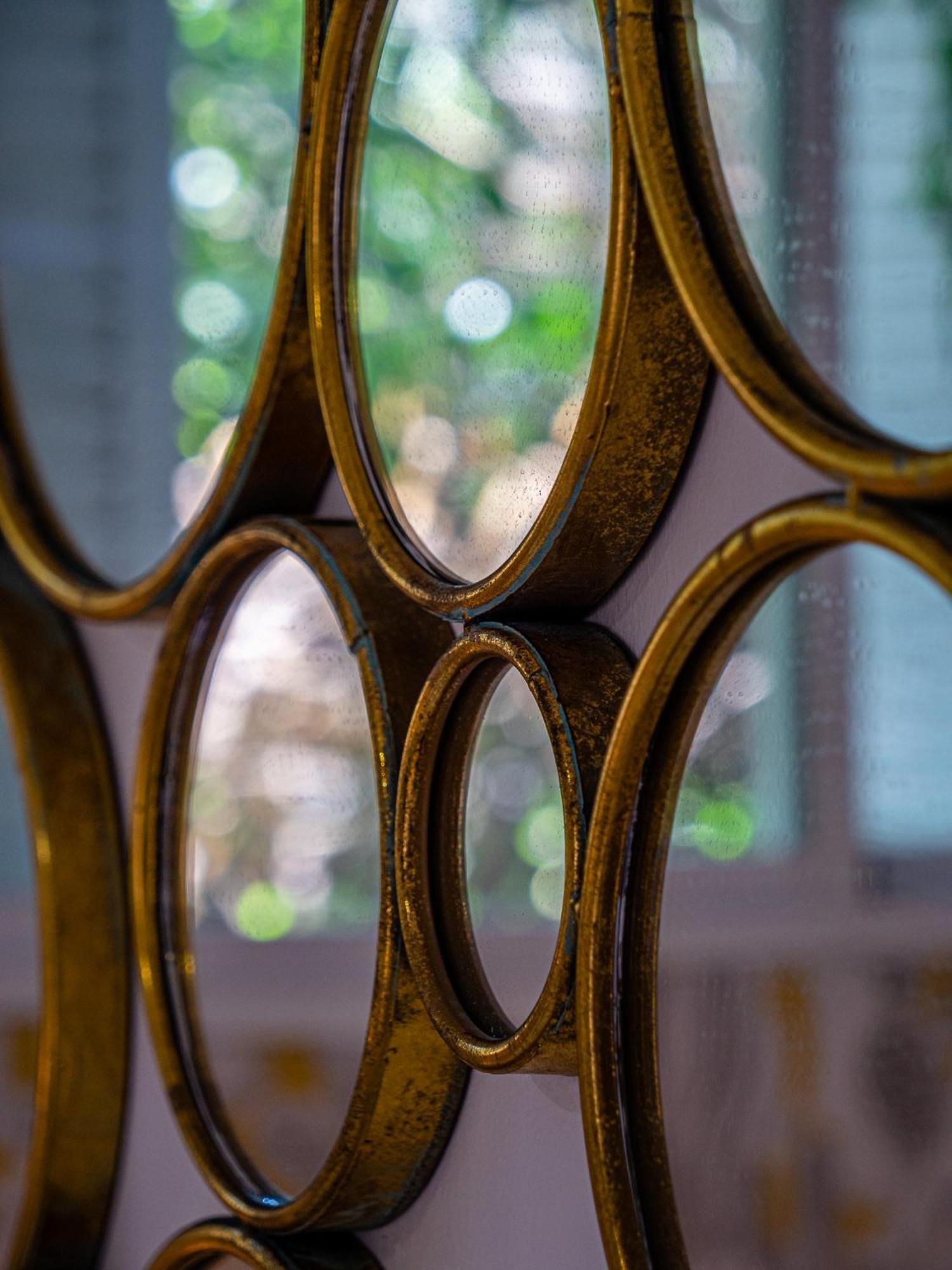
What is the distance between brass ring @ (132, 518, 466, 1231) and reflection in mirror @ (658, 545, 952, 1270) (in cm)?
12

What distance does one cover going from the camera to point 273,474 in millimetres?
534

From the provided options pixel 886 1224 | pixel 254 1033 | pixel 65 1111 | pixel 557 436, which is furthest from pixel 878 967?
pixel 65 1111

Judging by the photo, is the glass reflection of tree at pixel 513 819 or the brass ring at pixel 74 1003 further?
the brass ring at pixel 74 1003

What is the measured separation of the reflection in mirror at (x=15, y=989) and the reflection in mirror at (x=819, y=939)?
0.42 m

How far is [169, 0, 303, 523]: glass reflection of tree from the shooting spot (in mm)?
526

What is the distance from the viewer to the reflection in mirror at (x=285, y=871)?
48 cm

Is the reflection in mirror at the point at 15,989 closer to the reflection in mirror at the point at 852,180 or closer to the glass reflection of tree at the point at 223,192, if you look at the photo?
the glass reflection of tree at the point at 223,192

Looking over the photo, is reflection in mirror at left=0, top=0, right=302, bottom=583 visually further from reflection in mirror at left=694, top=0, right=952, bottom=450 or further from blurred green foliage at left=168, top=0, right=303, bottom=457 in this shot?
reflection in mirror at left=694, top=0, right=952, bottom=450

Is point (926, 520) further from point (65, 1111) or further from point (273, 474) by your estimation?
point (65, 1111)

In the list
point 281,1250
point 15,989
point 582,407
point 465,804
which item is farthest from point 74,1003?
point 582,407

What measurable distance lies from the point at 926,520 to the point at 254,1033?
1.13 feet

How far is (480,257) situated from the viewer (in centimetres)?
41

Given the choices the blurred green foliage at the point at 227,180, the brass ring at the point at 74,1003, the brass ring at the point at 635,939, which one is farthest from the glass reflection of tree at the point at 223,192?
the brass ring at the point at 635,939

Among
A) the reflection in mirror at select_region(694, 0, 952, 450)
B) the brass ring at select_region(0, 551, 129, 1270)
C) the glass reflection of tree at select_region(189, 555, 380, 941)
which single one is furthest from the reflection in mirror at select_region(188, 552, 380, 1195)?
the reflection in mirror at select_region(694, 0, 952, 450)
